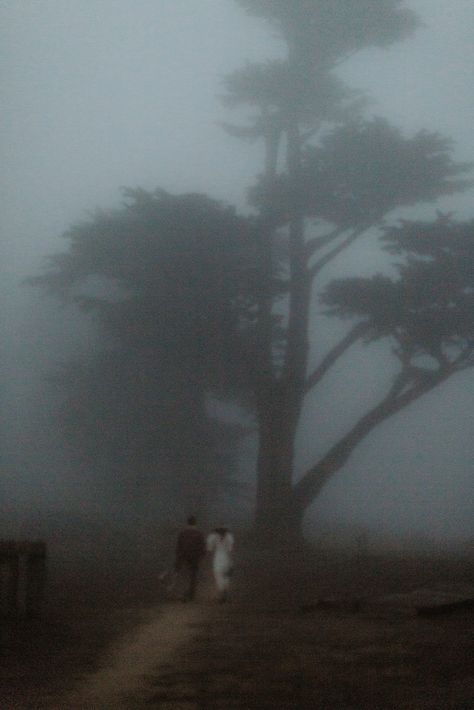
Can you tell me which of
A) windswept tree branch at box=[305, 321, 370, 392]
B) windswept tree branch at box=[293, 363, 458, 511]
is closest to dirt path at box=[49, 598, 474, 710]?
windswept tree branch at box=[293, 363, 458, 511]

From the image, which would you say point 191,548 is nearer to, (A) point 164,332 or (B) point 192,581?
(B) point 192,581

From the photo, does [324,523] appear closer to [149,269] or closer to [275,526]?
[275,526]

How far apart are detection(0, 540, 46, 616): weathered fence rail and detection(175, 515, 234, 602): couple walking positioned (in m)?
3.20

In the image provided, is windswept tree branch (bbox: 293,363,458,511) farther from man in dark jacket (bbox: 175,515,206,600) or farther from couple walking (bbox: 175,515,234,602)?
man in dark jacket (bbox: 175,515,206,600)

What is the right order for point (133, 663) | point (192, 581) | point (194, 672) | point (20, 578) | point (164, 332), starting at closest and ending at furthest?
point (194, 672) → point (133, 663) → point (20, 578) → point (192, 581) → point (164, 332)

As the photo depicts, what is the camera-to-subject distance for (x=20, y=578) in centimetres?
944

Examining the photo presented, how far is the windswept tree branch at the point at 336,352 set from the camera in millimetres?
22234

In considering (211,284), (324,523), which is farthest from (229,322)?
(324,523)

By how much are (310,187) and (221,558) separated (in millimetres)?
12002

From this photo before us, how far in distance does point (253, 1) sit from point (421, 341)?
29.1ft

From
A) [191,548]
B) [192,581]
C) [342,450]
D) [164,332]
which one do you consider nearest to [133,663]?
[192,581]

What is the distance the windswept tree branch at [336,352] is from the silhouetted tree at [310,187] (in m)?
0.03

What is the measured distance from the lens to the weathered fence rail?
9438mm

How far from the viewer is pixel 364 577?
16094 millimetres
